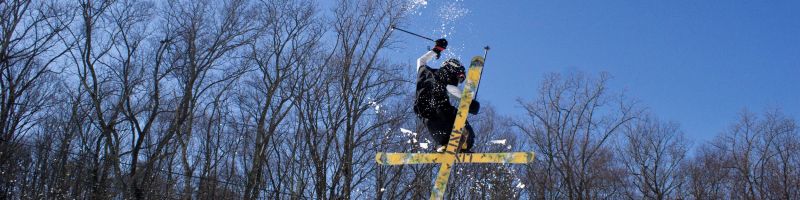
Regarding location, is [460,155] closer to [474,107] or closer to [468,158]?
[468,158]

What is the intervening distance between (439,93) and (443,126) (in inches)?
12.8

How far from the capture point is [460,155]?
19.5 ft

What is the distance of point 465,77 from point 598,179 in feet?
55.6

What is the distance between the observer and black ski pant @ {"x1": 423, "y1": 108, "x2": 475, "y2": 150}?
5762 millimetres

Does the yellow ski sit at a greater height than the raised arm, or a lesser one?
lesser

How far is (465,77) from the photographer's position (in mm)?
5898

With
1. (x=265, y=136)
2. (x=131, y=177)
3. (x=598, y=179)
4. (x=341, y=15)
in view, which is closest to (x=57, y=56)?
(x=131, y=177)

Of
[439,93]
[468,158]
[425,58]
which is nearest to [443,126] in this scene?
[439,93]

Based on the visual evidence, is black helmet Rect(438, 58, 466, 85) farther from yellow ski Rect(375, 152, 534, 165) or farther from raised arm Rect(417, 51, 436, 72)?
yellow ski Rect(375, 152, 534, 165)

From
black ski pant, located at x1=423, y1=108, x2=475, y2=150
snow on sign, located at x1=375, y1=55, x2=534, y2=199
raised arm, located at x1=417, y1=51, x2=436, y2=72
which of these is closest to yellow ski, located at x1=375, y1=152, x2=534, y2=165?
snow on sign, located at x1=375, y1=55, x2=534, y2=199

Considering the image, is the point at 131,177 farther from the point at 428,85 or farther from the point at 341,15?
the point at 428,85

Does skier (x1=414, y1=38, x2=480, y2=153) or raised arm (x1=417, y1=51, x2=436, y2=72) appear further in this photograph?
raised arm (x1=417, y1=51, x2=436, y2=72)

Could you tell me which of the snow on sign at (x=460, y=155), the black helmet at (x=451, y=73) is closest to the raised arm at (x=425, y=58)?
the black helmet at (x=451, y=73)

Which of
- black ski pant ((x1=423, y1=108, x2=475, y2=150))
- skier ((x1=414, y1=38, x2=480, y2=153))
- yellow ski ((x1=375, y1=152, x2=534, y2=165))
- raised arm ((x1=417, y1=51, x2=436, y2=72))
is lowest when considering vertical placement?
yellow ski ((x1=375, y1=152, x2=534, y2=165))
